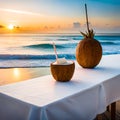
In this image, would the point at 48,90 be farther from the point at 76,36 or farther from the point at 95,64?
the point at 76,36

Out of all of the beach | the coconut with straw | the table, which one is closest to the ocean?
the beach

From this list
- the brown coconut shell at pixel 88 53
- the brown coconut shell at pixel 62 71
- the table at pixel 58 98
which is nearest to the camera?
the table at pixel 58 98

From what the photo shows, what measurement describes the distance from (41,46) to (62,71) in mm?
8689

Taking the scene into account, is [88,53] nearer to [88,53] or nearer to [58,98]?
[88,53]

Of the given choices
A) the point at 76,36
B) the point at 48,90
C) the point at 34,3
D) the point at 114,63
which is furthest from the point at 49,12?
the point at 48,90

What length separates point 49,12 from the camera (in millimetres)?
10133

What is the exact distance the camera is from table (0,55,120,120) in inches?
40.9

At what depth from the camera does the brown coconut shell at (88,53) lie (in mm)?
1689

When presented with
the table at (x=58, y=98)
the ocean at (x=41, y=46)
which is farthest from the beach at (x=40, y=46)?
the table at (x=58, y=98)

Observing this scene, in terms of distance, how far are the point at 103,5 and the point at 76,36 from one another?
73.3 inches

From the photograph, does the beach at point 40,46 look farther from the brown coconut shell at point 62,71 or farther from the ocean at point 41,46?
the brown coconut shell at point 62,71

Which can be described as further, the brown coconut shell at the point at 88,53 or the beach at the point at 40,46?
the beach at the point at 40,46

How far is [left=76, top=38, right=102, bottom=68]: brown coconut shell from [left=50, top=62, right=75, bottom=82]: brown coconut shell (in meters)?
0.36

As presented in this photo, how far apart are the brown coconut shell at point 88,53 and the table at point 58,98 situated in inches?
7.7
